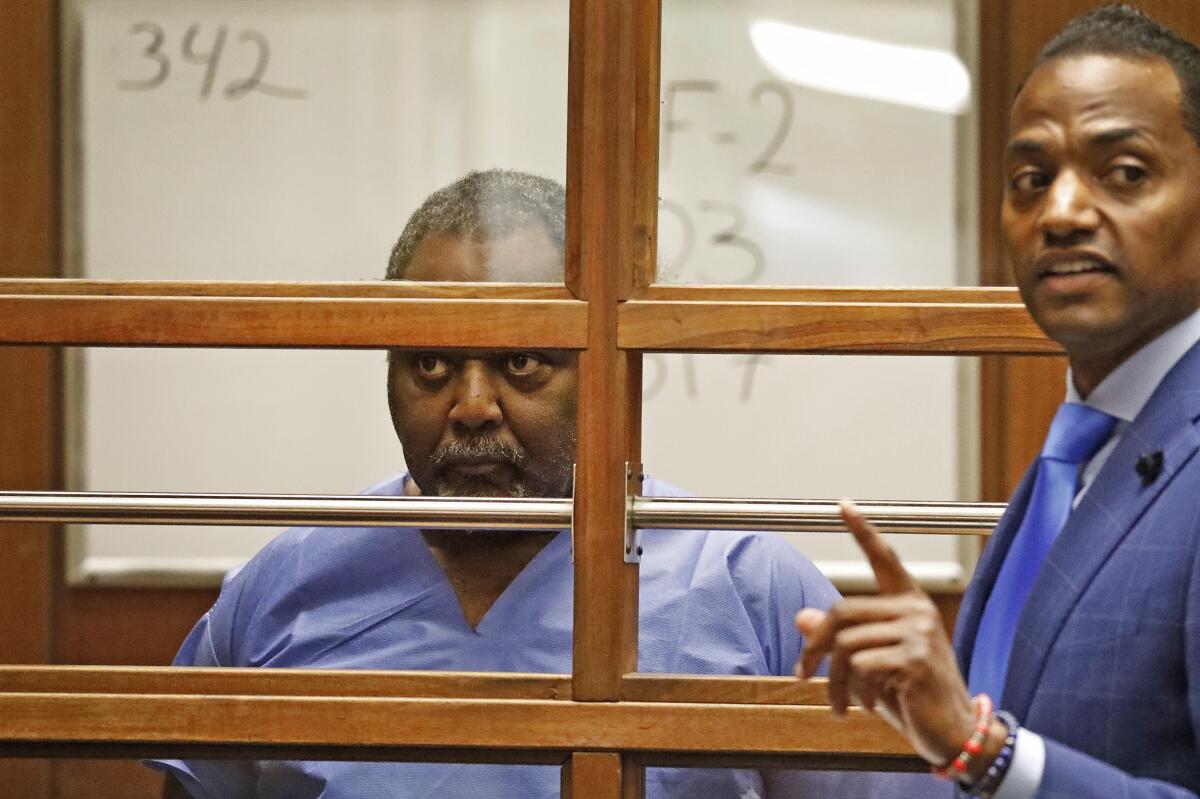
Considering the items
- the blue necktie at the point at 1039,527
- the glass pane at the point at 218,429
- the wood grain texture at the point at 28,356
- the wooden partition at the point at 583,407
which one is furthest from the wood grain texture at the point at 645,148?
the wood grain texture at the point at 28,356

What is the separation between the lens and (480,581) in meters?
1.21

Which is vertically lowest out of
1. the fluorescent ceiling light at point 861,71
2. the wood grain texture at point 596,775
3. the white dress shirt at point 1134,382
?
the wood grain texture at point 596,775

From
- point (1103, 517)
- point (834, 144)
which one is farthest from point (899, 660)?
point (834, 144)

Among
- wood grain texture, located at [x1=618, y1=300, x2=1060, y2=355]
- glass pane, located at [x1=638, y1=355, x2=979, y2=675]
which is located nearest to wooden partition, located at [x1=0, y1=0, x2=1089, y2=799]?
wood grain texture, located at [x1=618, y1=300, x2=1060, y2=355]

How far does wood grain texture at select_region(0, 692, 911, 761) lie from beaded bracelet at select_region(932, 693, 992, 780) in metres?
0.36

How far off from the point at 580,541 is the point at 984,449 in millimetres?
792

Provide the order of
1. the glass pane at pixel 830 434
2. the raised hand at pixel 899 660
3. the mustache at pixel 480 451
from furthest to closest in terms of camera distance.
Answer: the glass pane at pixel 830 434 < the mustache at pixel 480 451 < the raised hand at pixel 899 660

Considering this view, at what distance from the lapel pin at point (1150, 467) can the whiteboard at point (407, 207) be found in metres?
0.45

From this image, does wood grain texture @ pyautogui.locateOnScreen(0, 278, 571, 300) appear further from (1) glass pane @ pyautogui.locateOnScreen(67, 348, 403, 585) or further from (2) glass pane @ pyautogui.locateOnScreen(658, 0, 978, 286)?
(2) glass pane @ pyautogui.locateOnScreen(658, 0, 978, 286)

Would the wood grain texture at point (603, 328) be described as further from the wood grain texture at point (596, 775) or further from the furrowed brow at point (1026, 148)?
the furrowed brow at point (1026, 148)

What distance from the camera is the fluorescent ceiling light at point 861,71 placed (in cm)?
158

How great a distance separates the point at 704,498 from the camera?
108 cm

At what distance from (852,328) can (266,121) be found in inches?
19.7

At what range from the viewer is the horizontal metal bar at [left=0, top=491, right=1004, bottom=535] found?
1.07 m
